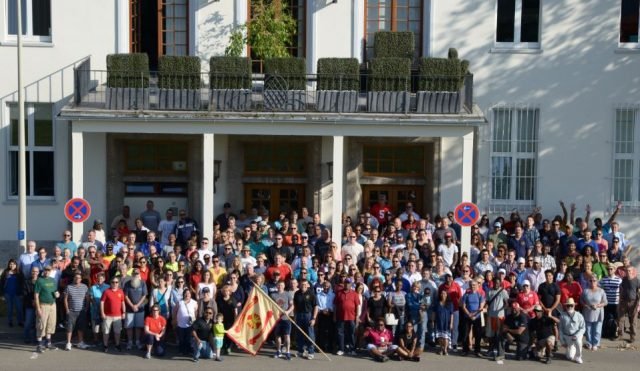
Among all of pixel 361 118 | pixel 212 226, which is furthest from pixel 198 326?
pixel 361 118

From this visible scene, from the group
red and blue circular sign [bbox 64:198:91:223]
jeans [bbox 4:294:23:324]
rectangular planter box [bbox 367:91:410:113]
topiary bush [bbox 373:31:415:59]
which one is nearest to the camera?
jeans [bbox 4:294:23:324]

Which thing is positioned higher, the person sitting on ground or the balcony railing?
the balcony railing

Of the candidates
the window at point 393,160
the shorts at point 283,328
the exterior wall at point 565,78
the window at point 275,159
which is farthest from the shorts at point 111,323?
the exterior wall at point 565,78

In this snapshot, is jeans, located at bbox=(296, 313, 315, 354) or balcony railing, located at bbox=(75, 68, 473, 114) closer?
jeans, located at bbox=(296, 313, 315, 354)

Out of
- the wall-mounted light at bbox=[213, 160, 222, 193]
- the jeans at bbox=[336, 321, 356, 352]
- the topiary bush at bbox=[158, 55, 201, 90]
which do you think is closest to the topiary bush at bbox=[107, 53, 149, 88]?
the topiary bush at bbox=[158, 55, 201, 90]

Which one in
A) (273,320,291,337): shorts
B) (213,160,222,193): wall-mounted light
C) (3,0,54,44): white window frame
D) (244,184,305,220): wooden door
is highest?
(3,0,54,44): white window frame

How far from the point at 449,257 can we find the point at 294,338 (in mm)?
3794

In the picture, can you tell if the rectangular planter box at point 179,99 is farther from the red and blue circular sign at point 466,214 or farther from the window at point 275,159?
A: the red and blue circular sign at point 466,214

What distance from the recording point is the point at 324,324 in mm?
16891

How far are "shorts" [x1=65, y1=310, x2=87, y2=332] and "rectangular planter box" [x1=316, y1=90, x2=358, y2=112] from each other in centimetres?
690

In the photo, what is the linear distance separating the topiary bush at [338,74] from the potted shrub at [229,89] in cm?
162

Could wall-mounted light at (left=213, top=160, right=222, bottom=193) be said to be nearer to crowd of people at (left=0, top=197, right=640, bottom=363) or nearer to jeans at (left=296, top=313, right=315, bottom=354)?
crowd of people at (left=0, top=197, right=640, bottom=363)

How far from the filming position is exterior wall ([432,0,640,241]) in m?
22.7

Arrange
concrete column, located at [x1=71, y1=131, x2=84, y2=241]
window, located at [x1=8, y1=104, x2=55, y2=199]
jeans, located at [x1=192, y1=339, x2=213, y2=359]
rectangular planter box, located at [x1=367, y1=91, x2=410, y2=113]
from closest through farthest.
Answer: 1. jeans, located at [x1=192, y1=339, x2=213, y2=359]
2. concrete column, located at [x1=71, y1=131, x2=84, y2=241]
3. rectangular planter box, located at [x1=367, y1=91, x2=410, y2=113]
4. window, located at [x1=8, y1=104, x2=55, y2=199]
